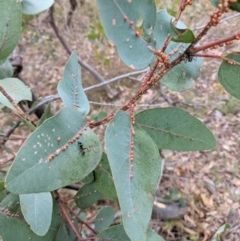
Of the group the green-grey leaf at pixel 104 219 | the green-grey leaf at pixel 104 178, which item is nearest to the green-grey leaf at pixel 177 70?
the green-grey leaf at pixel 104 178

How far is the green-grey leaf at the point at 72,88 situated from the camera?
0.59m

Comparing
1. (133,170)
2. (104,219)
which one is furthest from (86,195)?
(133,170)

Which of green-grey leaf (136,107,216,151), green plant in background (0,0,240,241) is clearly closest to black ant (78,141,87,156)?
green plant in background (0,0,240,241)

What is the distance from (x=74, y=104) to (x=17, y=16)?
162mm

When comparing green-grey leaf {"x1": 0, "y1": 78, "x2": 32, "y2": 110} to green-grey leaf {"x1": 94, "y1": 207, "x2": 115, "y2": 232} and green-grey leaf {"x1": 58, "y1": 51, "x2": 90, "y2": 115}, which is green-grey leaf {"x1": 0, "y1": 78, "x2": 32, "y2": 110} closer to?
green-grey leaf {"x1": 58, "y1": 51, "x2": 90, "y2": 115}

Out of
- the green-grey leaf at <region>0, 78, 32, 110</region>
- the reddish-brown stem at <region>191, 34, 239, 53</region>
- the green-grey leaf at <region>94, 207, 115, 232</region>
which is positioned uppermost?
the reddish-brown stem at <region>191, 34, 239, 53</region>

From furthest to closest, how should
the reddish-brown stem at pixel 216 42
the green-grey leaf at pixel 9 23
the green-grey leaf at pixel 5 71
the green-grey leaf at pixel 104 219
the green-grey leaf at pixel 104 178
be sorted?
1. the green-grey leaf at pixel 104 219
2. the green-grey leaf at pixel 5 71
3. the green-grey leaf at pixel 104 178
4. the green-grey leaf at pixel 9 23
5. the reddish-brown stem at pixel 216 42

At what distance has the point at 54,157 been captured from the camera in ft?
1.58

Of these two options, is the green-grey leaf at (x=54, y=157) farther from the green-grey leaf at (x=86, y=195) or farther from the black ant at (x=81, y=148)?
the green-grey leaf at (x=86, y=195)

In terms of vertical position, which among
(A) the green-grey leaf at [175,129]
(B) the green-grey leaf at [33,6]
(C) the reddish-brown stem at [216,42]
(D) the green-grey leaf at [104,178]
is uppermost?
(C) the reddish-brown stem at [216,42]

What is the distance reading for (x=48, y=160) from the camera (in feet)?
1.56

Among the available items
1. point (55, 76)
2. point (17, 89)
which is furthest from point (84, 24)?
point (17, 89)

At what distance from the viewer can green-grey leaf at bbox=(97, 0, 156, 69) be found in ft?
1.53

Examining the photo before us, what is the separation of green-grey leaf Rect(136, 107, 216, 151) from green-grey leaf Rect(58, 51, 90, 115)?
0.10 metres
